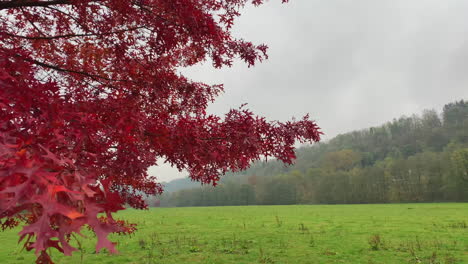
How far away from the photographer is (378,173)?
6425cm

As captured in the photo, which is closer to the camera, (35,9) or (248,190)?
(35,9)

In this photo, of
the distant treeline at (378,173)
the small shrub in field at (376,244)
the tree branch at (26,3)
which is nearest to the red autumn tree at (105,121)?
the tree branch at (26,3)

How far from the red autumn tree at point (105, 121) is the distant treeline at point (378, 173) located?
21.1m

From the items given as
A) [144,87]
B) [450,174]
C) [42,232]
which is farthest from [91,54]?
[450,174]

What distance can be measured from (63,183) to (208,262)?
8.45 m

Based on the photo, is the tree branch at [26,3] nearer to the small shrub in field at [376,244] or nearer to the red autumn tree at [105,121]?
the red autumn tree at [105,121]

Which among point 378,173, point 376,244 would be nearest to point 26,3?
point 376,244

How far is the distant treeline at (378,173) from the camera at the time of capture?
5644 cm

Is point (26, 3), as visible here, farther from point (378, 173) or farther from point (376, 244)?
point (378, 173)

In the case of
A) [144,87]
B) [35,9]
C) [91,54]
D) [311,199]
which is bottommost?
[311,199]

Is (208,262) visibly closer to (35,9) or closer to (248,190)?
(35,9)

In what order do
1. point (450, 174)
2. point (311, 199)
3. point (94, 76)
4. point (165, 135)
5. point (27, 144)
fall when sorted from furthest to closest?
point (311, 199)
point (450, 174)
point (94, 76)
point (165, 135)
point (27, 144)

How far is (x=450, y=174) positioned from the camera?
52.2 metres

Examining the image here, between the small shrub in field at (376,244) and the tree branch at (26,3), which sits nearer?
the tree branch at (26,3)
